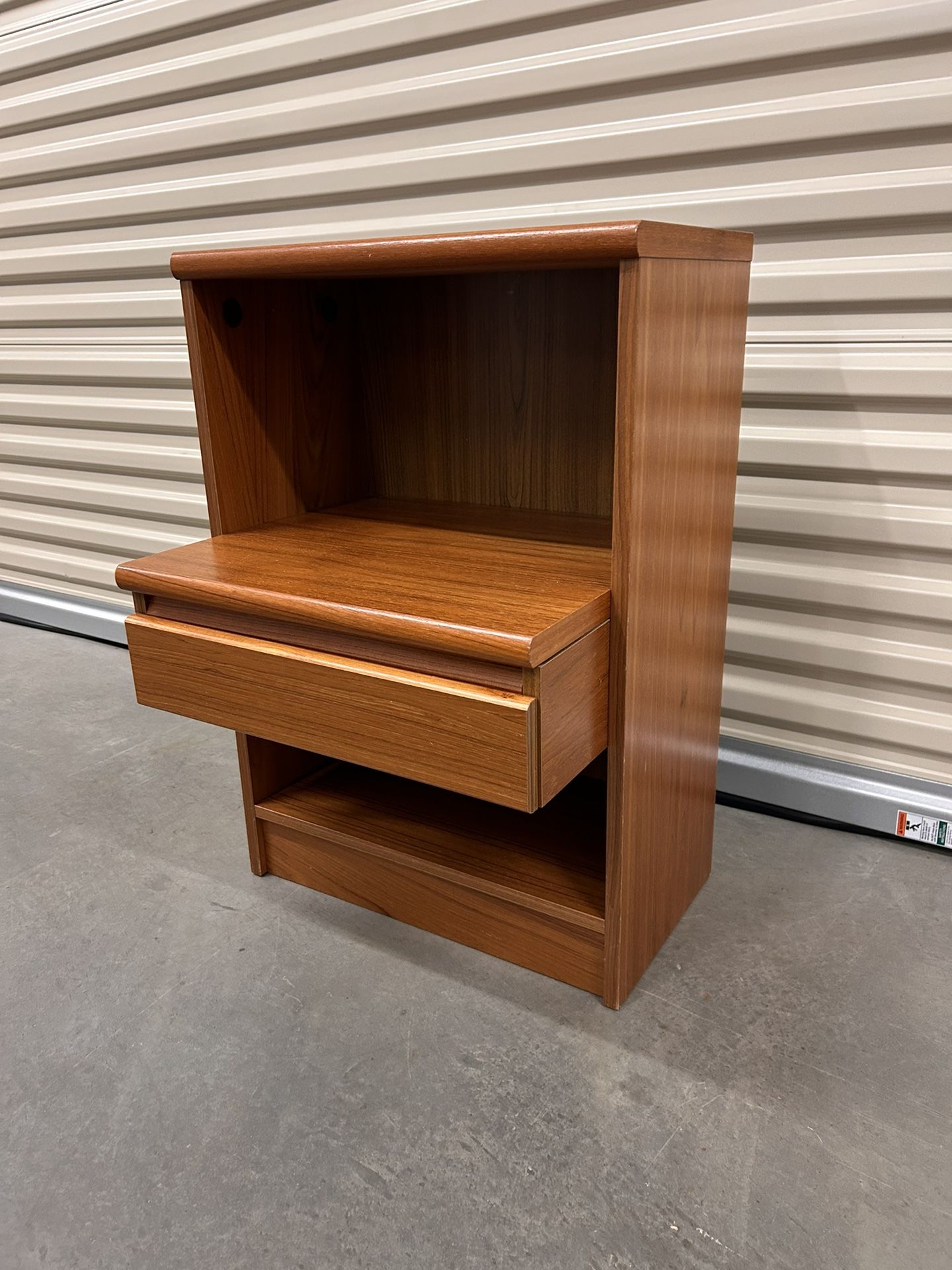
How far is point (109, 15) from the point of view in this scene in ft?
6.61

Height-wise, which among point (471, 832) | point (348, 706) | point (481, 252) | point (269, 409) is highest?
point (481, 252)

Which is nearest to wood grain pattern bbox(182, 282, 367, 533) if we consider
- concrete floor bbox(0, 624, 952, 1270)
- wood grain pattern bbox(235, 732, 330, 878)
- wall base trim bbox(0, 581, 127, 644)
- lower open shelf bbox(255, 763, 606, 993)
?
wood grain pattern bbox(235, 732, 330, 878)

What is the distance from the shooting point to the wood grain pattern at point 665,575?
92 centimetres

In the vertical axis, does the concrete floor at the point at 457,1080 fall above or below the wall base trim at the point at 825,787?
below

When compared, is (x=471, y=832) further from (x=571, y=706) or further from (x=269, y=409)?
(x=269, y=409)

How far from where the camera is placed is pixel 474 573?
1.10 metres

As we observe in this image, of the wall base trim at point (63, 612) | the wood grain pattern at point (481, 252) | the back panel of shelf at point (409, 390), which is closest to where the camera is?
the wood grain pattern at point (481, 252)

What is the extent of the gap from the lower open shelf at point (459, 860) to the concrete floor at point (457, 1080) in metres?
0.03

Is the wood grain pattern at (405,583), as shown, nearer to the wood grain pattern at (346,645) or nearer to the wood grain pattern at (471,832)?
the wood grain pattern at (346,645)

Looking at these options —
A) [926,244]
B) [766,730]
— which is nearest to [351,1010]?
[766,730]

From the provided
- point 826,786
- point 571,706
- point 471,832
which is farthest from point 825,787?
point 571,706

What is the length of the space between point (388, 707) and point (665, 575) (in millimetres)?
345

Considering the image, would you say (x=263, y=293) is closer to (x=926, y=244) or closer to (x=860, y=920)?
(x=926, y=244)

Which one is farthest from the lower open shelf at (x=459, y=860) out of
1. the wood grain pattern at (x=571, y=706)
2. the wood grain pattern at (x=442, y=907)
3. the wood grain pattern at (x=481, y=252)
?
the wood grain pattern at (x=481, y=252)
